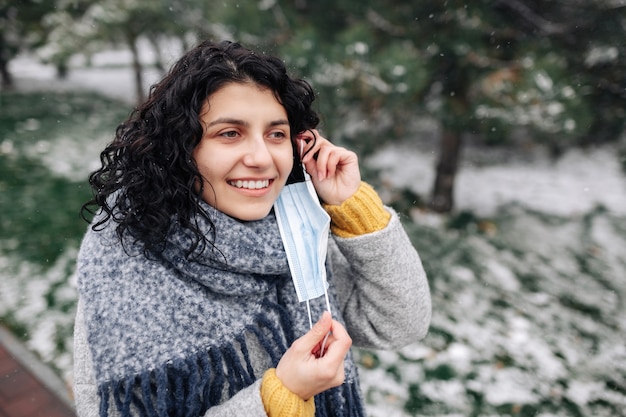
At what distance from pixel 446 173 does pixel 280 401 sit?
15.6 feet

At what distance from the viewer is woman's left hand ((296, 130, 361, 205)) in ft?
4.40

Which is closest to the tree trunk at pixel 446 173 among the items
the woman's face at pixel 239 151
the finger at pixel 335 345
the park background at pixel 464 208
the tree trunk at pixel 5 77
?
the park background at pixel 464 208

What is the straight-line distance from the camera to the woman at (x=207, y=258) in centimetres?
108

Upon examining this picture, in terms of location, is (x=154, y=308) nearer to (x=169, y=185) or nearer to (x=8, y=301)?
(x=169, y=185)

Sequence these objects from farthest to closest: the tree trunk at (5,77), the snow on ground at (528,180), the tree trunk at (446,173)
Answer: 1. the tree trunk at (5,77)
2. the snow on ground at (528,180)
3. the tree trunk at (446,173)

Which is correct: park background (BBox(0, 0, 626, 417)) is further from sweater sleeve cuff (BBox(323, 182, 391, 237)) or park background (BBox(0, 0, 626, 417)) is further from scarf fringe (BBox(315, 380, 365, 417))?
scarf fringe (BBox(315, 380, 365, 417))

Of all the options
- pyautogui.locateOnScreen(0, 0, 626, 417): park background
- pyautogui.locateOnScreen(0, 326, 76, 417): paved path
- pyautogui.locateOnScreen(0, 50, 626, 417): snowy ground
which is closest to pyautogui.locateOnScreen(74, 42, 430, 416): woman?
pyautogui.locateOnScreen(0, 0, 626, 417): park background

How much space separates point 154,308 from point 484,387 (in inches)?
103

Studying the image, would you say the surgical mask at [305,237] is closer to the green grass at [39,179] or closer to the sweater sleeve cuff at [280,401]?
the sweater sleeve cuff at [280,401]

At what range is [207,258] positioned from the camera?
116cm

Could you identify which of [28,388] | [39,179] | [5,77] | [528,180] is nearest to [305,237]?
[28,388]

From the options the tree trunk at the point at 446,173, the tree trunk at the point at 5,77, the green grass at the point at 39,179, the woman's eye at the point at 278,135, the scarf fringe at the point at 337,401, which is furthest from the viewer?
the tree trunk at the point at 5,77

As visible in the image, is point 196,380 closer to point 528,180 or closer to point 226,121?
point 226,121

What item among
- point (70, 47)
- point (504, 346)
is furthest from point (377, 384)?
point (70, 47)
